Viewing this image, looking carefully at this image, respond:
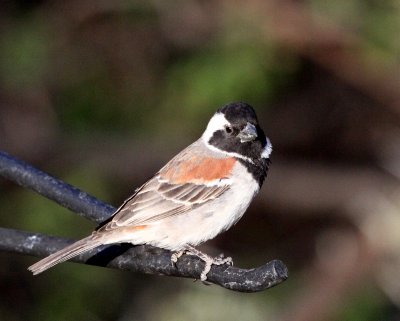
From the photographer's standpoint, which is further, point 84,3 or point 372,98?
point 84,3

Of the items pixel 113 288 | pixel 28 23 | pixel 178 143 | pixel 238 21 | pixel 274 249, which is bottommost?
pixel 113 288

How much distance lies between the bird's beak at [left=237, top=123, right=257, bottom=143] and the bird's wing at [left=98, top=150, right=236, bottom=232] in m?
0.12

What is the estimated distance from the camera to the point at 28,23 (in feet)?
22.0

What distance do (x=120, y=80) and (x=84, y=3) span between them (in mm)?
576

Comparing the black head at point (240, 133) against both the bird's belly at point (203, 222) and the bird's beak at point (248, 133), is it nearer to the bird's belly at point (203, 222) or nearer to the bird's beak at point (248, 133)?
the bird's beak at point (248, 133)

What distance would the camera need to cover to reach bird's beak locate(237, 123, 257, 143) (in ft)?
15.2

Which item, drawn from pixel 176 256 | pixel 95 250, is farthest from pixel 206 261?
pixel 95 250

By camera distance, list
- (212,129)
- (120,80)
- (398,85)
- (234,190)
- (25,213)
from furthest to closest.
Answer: (120,80) < (25,213) < (398,85) < (212,129) < (234,190)

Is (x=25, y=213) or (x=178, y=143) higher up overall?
(x=178, y=143)

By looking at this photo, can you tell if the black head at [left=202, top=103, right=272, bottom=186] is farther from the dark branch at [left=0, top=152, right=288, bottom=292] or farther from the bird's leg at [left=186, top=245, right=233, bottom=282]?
the dark branch at [left=0, top=152, right=288, bottom=292]

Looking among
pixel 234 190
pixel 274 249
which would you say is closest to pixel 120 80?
pixel 274 249

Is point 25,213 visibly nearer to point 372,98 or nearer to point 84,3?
point 84,3

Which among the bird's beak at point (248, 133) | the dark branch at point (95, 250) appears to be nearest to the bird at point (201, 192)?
the bird's beak at point (248, 133)

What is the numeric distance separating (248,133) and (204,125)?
5.85 ft
